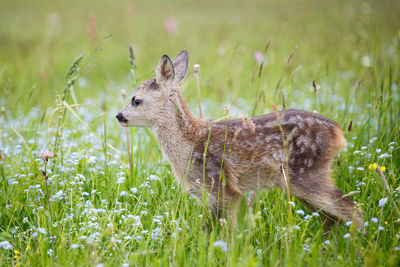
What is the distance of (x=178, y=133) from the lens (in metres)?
4.26

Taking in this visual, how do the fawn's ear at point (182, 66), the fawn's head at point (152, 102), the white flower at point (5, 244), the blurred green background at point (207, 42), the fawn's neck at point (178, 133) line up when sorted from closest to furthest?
1. the white flower at point (5, 244)
2. the fawn's neck at point (178, 133)
3. the fawn's head at point (152, 102)
4. the fawn's ear at point (182, 66)
5. the blurred green background at point (207, 42)

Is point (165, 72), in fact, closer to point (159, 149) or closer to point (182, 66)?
point (182, 66)

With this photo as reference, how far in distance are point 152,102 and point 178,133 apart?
449 mm

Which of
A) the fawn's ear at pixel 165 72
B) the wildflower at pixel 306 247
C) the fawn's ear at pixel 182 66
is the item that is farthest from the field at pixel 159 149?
the fawn's ear at pixel 182 66

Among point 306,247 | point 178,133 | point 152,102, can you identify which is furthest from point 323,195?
point 152,102

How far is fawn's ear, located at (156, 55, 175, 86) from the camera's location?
167 inches

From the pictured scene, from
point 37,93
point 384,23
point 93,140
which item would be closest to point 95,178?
point 93,140

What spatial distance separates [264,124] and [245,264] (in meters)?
1.82

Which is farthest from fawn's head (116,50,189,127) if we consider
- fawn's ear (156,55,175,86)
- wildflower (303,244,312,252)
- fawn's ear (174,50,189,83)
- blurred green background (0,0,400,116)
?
wildflower (303,244,312,252)

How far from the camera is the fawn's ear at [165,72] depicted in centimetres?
425

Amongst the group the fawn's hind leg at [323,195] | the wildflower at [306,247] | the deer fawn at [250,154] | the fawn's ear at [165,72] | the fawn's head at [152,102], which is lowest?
the wildflower at [306,247]

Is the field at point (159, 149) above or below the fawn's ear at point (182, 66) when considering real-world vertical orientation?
below

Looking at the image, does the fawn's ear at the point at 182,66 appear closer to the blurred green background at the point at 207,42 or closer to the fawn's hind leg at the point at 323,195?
the blurred green background at the point at 207,42

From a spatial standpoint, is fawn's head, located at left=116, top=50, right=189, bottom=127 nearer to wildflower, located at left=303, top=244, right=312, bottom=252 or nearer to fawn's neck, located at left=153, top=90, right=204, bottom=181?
fawn's neck, located at left=153, top=90, right=204, bottom=181
